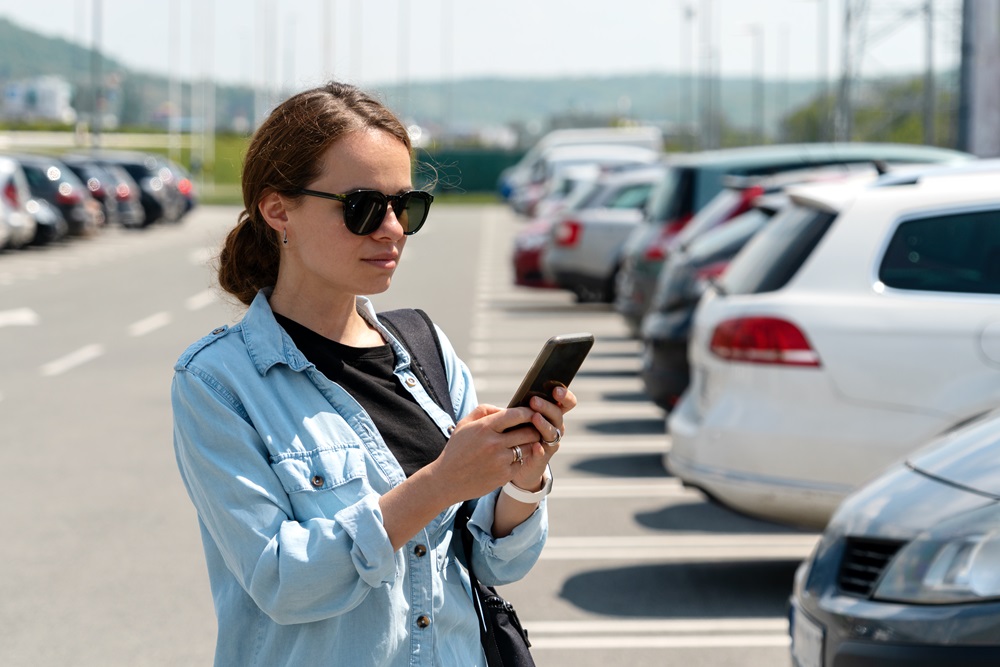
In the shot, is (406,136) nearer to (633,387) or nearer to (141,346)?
(633,387)

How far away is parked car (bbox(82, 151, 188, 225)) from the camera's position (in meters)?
43.8

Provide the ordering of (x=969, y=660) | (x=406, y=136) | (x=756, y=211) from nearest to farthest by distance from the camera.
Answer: (x=406, y=136), (x=969, y=660), (x=756, y=211)

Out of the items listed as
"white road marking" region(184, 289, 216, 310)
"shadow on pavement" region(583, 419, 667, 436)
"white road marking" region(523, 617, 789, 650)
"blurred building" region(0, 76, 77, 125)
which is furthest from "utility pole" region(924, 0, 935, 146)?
"blurred building" region(0, 76, 77, 125)

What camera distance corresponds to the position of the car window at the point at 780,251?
266 inches

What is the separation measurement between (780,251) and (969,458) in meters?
2.64

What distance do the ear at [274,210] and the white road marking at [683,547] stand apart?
5.00m

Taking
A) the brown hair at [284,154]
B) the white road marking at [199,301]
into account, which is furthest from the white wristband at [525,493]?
the white road marking at [199,301]

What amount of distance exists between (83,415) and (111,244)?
26.2 m

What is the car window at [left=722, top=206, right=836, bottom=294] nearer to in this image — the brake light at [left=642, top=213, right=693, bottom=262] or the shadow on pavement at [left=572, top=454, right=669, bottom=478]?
the shadow on pavement at [left=572, top=454, right=669, bottom=478]

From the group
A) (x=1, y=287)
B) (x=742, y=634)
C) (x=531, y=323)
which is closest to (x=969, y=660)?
(x=742, y=634)

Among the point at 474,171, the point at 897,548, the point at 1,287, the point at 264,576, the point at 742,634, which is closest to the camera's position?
the point at 264,576

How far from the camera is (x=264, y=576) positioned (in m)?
2.31

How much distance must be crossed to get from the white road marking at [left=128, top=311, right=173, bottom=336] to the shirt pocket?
51.7ft

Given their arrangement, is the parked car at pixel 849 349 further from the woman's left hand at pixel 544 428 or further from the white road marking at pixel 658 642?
the woman's left hand at pixel 544 428
